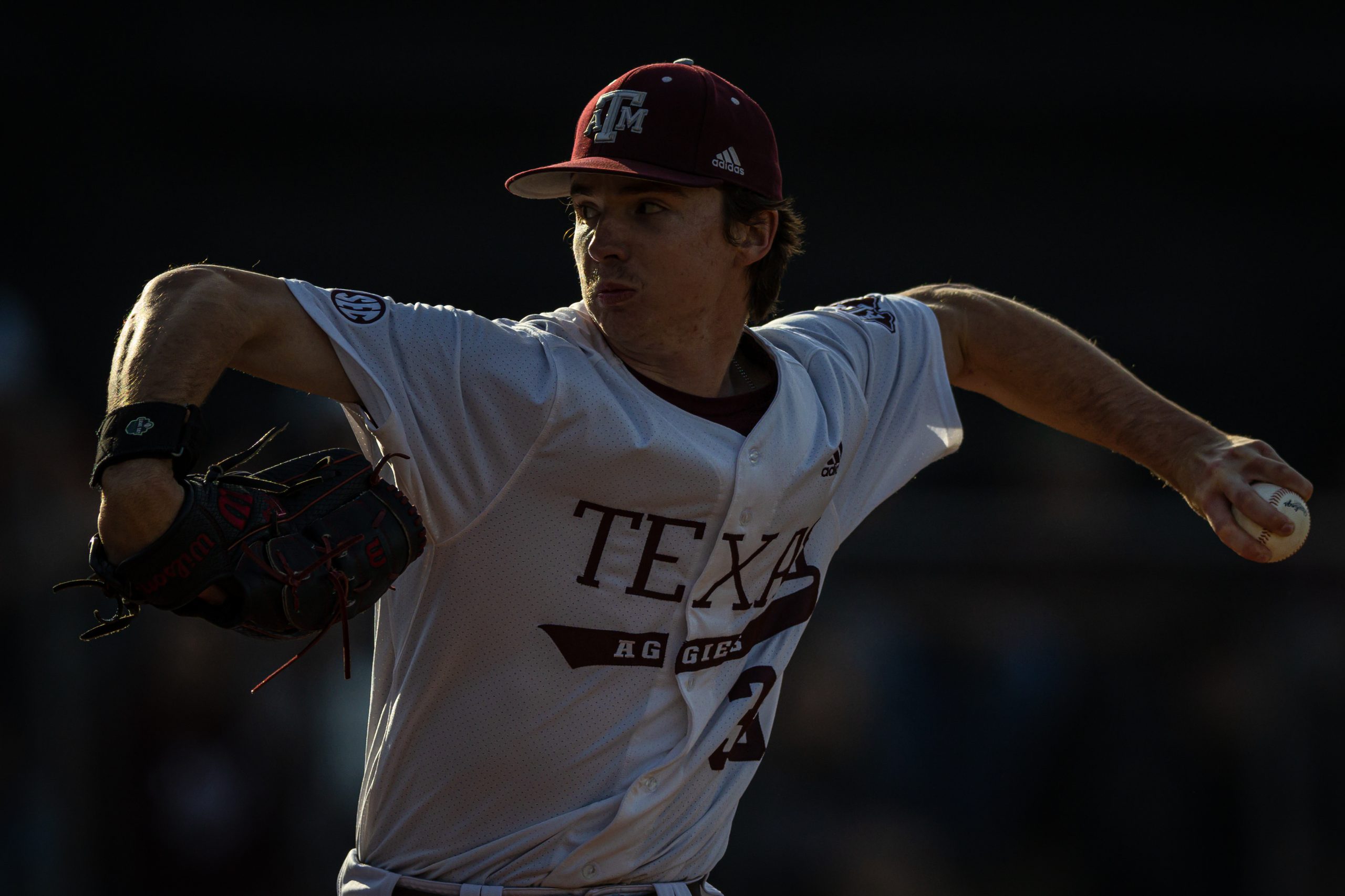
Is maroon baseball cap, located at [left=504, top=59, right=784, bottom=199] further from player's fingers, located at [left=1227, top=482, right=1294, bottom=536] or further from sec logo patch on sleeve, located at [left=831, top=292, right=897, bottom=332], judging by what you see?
player's fingers, located at [left=1227, top=482, right=1294, bottom=536]

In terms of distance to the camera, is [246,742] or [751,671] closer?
[751,671]

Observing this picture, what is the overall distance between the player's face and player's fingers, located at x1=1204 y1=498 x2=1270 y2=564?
116cm

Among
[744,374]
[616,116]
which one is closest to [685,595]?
[744,374]

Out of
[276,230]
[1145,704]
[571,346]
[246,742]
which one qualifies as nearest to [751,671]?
[571,346]

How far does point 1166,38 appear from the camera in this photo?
976cm

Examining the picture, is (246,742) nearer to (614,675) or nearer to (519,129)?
(614,675)

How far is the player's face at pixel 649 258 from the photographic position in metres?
2.59

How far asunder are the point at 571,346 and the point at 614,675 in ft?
2.08

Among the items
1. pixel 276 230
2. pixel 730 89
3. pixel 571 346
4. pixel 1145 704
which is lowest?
pixel 1145 704

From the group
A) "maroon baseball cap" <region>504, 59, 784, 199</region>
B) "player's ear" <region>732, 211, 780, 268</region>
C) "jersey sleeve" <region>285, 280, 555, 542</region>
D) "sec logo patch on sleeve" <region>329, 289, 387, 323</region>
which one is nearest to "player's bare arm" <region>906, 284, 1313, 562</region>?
"player's ear" <region>732, 211, 780, 268</region>

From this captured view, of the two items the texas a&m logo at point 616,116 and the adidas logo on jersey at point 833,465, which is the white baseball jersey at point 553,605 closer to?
the adidas logo on jersey at point 833,465

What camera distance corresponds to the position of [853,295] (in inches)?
382

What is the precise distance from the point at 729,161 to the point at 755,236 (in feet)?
0.70

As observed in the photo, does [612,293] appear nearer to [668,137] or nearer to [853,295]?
[668,137]
